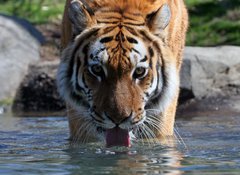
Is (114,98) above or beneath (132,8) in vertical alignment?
beneath

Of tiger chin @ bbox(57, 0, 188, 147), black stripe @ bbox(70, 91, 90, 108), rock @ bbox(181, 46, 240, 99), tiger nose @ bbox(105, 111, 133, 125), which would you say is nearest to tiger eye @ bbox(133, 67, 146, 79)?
tiger chin @ bbox(57, 0, 188, 147)

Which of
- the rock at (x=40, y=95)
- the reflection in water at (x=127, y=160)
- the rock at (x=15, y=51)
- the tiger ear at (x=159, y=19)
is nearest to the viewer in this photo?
the reflection in water at (x=127, y=160)

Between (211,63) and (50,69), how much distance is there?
187 centimetres

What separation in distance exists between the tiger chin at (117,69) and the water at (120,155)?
0.50 feet

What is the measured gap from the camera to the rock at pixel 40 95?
980cm

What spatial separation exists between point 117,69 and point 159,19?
0.55 metres

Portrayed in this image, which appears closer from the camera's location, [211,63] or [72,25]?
[72,25]

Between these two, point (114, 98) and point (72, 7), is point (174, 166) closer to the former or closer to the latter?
point (114, 98)

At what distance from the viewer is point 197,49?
382 inches

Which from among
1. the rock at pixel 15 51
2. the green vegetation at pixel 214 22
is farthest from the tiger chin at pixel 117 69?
the green vegetation at pixel 214 22

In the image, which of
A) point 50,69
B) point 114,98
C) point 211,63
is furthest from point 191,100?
point 114,98

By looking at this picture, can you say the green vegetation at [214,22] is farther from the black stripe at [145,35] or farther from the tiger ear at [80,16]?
the tiger ear at [80,16]

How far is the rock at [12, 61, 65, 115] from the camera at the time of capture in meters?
9.80

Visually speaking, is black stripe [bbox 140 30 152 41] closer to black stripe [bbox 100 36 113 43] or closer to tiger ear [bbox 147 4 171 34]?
tiger ear [bbox 147 4 171 34]
